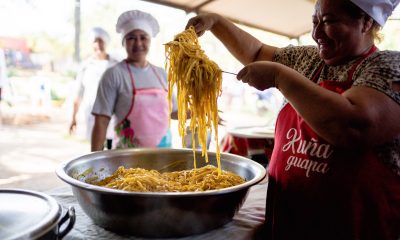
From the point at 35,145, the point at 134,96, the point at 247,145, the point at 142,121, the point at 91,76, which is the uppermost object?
the point at 91,76

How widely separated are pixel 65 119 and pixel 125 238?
12.0 metres

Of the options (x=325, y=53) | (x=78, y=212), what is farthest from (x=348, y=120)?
(x=78, y=212)

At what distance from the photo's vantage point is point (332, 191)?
4.21 feet

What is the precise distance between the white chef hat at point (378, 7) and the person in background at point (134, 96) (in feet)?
6.08

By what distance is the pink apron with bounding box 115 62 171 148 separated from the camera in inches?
110

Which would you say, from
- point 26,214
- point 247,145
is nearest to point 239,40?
point 26,214

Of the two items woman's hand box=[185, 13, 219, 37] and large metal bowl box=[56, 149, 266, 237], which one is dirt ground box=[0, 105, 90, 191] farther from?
large metal bowl box=[56, 149, 266, 237]

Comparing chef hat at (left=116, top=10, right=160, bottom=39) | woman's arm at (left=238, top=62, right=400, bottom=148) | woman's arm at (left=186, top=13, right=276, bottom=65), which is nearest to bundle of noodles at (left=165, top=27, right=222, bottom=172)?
woman's arm at (left=186, top=13, right=276, bottom=65)

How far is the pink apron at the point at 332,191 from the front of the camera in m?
1.25

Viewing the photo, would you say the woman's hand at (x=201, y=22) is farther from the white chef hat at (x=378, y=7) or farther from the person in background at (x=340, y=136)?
the white chef hat at (x=378, y=7)

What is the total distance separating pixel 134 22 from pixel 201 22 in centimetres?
121

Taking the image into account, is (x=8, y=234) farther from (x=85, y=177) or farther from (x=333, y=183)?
(x=333, y=183)

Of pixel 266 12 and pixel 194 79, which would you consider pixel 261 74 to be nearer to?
pixel 194 79

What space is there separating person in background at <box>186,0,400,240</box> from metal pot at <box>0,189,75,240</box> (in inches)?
32.3
